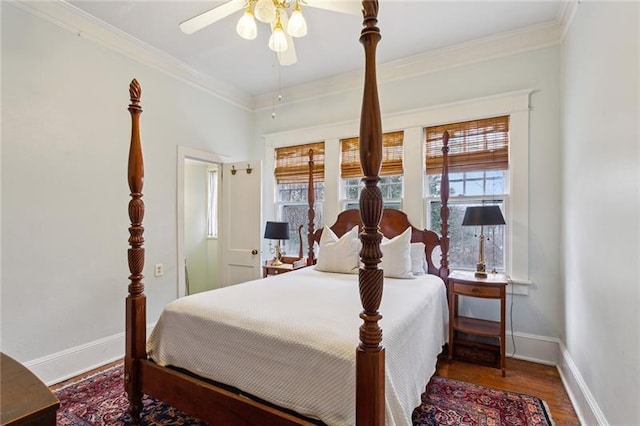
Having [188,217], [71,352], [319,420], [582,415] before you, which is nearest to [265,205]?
[188,217]

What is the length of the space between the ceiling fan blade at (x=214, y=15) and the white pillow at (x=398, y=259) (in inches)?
87.4

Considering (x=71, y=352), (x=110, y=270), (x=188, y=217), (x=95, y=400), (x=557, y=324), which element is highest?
(x=188, y=217)

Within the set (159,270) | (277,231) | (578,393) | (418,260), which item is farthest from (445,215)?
(159,270)

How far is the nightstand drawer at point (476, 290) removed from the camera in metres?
2.61

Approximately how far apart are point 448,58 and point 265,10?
2127 millimetres

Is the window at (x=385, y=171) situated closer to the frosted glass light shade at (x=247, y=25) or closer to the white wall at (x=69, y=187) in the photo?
the frosted glass light shade at (x=247, y=25)

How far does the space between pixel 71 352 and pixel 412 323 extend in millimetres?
2761

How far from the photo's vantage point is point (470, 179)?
319 cm

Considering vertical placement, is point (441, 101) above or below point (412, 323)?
above

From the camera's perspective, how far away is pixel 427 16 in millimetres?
2656

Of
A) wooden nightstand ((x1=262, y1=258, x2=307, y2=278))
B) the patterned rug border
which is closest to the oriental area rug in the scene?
the patterned rug border

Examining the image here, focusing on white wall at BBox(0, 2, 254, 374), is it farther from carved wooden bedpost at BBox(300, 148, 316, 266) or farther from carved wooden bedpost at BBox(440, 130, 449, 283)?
carved wooden bedpost at BBox(440, 130, 449, 283)

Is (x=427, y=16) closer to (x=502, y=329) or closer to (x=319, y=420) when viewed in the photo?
(x=502, y=329)

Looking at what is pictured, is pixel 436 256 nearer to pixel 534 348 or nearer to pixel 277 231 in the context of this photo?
pixel 534 348
